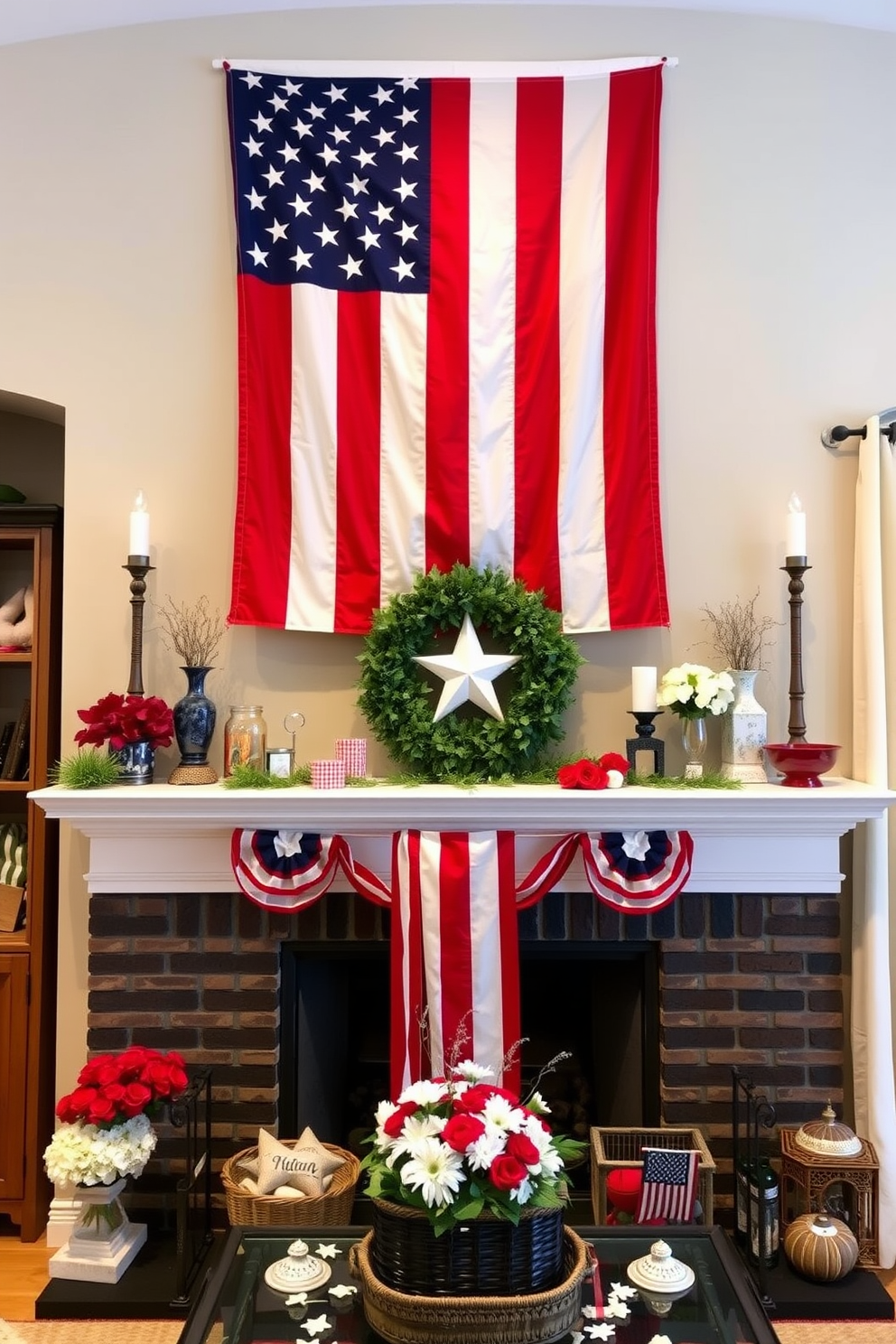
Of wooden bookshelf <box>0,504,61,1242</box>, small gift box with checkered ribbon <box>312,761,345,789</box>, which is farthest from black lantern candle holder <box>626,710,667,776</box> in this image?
wooden bookshelf <box>0,504,61,1242</box>

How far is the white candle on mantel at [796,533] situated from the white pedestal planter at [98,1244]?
2375 mm

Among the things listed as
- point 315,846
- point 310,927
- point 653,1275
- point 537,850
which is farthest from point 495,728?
point 653,1275

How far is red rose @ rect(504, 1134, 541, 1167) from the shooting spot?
66.4 inches

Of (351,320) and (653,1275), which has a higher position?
(351,320)

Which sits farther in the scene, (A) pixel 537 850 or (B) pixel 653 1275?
(A) pixel 537 850

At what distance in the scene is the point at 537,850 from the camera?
8.66 ft

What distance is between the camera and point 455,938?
2.50 m

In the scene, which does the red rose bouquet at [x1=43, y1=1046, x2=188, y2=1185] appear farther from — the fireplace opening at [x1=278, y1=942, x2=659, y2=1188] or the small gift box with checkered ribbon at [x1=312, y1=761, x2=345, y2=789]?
the small gift box with checkered ribbon at [x1=312, y1=761, x2=345, y2=789]

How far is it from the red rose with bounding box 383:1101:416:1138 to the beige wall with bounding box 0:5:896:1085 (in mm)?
1159

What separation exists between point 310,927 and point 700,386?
189 centimetres

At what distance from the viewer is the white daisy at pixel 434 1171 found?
1655 millimetres

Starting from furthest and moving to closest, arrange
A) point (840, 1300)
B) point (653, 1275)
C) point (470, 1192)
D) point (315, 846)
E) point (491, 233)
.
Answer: point (491, 233) → point (315, 846) → point (840, 1300) → point (653, 1275) → point (470, 1192)

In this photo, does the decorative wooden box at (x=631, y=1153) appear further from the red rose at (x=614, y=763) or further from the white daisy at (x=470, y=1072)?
the red rose at (x=614, y=763)

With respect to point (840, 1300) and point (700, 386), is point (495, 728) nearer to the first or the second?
point (700, 386)
